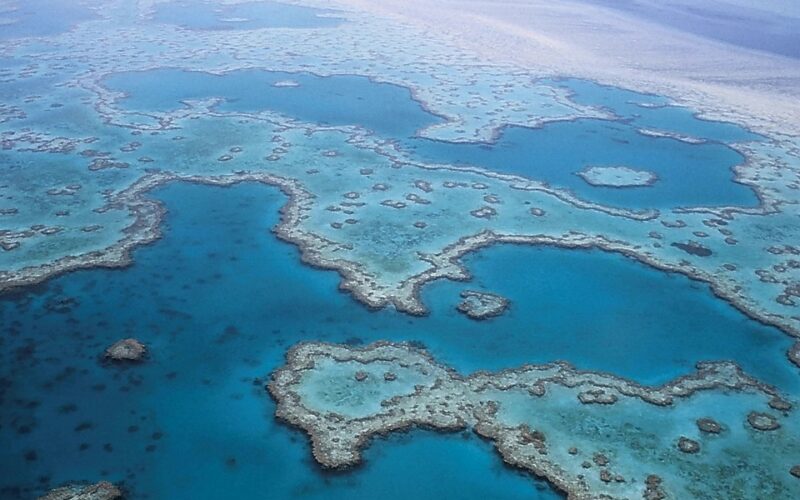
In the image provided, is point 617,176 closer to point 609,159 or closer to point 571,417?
point 609,159

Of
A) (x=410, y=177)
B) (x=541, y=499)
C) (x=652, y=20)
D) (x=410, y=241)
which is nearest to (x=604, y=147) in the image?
(x=410, y=177)

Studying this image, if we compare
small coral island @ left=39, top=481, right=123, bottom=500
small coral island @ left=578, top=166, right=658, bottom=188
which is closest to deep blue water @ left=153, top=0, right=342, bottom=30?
small coral island @ left=578, top=166, right=658, bottom=188

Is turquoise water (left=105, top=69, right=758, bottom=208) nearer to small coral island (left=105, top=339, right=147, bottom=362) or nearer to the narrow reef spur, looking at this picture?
the narrow reef spur

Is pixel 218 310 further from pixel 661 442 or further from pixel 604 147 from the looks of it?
pixel 604 147

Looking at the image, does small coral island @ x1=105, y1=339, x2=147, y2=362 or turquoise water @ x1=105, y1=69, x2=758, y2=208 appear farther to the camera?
turquoise water @ x1=105, y1=69, x2=758, y2=208

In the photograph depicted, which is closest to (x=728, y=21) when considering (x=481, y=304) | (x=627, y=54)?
(x=627, y=54)

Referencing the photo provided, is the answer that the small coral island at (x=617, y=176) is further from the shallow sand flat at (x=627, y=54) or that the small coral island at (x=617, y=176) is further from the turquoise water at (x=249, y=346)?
the shallow sand flat at (x=627, y=54)
